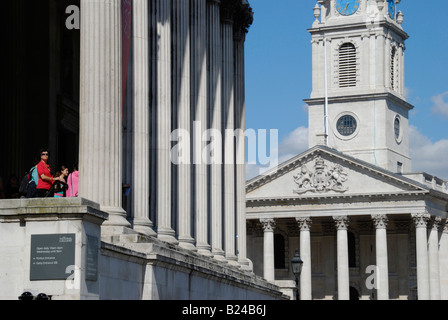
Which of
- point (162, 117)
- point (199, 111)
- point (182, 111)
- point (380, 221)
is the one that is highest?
point (380, 221)

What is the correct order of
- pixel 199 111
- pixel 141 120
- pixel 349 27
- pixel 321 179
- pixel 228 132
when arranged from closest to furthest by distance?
pixel 141 120 < pixel 199 111 < pixel 228 132 < pixel 321 179 < pixel 349 27

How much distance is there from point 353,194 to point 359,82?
20.4m

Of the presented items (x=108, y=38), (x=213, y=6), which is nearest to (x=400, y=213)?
(x=213, y=6)

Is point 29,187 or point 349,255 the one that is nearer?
point 29,187

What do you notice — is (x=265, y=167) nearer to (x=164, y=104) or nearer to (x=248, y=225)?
(x=248, y=225)

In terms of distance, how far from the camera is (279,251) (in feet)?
327

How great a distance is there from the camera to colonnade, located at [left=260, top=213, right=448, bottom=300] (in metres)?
90.1

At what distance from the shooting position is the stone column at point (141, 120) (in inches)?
1026

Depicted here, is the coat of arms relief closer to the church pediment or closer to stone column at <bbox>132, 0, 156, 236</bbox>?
the church pediment

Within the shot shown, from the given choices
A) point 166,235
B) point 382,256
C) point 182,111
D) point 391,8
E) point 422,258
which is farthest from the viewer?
point 391,8

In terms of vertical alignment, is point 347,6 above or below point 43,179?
above

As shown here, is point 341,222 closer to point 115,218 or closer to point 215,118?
point 215,118

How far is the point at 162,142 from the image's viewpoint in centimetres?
2867

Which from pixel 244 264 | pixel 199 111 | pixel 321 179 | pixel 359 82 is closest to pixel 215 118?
pixel 199 111
